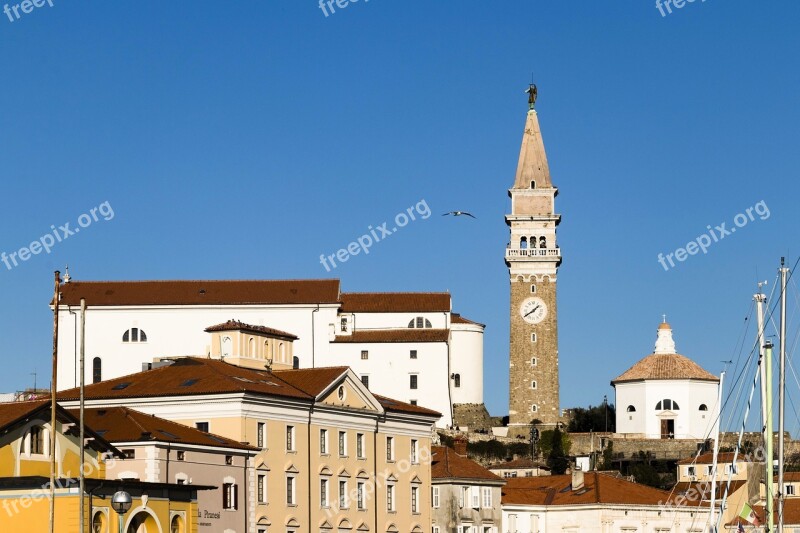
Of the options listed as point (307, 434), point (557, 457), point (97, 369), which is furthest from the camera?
point (97, 369)

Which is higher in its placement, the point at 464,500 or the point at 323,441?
the point at 323,441

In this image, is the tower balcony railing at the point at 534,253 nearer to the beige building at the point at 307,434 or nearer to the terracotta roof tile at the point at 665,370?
the terracotta roof tile at the point at 665,370

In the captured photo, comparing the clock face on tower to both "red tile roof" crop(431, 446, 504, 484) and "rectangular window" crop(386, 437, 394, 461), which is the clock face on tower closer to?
"red tile roof" crop(431, 446, 504, 484)

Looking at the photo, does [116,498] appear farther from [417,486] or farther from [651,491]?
[651,491]

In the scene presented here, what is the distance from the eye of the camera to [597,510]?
8431 centimetres

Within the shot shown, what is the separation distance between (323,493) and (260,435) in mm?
4726

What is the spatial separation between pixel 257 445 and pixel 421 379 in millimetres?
61537

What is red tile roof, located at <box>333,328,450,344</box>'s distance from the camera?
426 ft

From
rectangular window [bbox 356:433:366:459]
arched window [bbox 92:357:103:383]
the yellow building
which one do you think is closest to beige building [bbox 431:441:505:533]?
rectangular window [bbox 356:433:366:459]

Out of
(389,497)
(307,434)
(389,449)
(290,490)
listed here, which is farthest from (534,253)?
(290,490)

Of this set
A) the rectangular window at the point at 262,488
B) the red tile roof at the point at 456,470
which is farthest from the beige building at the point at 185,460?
the red tile roof at the point at 456,470

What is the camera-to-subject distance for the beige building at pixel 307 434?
225ft

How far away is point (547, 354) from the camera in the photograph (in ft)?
443

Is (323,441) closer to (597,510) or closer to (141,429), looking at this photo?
(141,429)
